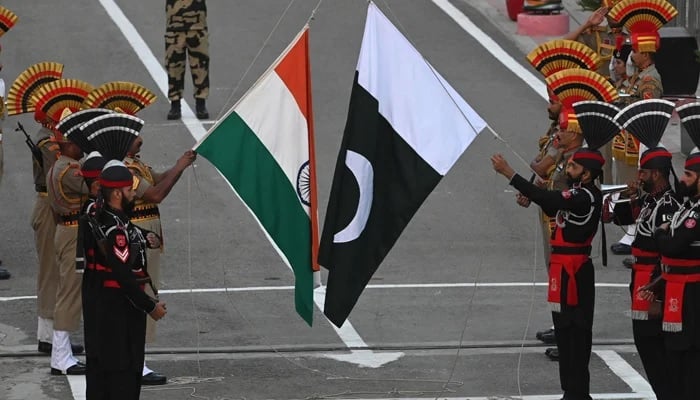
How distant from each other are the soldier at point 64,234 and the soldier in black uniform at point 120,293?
5.28 ft

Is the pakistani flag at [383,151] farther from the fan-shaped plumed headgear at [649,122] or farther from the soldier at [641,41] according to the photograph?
the soldier at [641,41]

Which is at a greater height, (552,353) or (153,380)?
(552,353)

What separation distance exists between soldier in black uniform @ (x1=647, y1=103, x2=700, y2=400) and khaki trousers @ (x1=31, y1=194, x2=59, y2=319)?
480 cm

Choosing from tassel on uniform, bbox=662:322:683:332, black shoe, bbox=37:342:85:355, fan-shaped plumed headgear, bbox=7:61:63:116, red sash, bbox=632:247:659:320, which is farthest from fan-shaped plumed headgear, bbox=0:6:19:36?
tassel on uniform, bbox=662:322:683:332

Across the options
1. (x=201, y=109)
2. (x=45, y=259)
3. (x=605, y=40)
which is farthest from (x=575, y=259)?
(x=201, y=109)

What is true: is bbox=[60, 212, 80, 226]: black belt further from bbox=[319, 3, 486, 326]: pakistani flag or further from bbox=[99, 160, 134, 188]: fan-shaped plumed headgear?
bbox=[319, 3, 486, 326]: pakistani flag

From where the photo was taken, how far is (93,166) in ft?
34.3

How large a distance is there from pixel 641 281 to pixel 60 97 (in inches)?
177

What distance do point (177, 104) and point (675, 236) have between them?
10.5 m

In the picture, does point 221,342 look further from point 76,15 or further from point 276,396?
point 76,15

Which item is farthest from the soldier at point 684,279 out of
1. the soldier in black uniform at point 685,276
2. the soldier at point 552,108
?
the soldier at point 552,108

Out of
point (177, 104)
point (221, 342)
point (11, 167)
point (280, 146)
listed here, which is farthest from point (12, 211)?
point (280, 146)

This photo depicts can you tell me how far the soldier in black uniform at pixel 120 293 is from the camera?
998 centimetres

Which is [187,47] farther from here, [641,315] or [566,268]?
[641,315]
